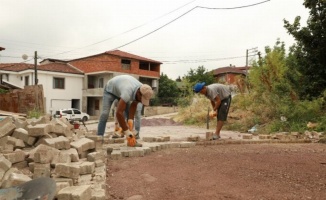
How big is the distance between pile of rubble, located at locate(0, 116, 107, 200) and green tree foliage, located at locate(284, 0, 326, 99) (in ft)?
10.5

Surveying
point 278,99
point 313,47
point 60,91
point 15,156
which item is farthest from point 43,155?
point 60,91

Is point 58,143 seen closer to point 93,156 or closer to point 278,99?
point 93,156

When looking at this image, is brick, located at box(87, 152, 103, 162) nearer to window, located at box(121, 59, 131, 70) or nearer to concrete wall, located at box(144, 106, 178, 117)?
concrete wall, located at box(144, 106, 178, 117)

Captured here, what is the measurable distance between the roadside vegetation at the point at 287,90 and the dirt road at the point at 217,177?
137 cm

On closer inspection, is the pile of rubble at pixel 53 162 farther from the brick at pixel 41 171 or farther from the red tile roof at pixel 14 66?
the red tile roof at pixel 14 66

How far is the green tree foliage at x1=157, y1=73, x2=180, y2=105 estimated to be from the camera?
30423mm

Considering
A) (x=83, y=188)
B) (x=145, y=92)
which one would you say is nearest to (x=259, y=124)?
(x=145, y=92)

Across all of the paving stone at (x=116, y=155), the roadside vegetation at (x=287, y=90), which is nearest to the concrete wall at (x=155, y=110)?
the roadside vegetation at (x=287, y=90)

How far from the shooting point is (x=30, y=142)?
155 inches

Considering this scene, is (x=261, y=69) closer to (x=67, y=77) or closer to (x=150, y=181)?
(x=150, y=181)

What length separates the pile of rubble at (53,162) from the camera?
255cm

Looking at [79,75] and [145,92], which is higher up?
[79,75]

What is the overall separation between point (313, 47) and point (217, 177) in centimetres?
251

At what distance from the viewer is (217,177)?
3031 mm
